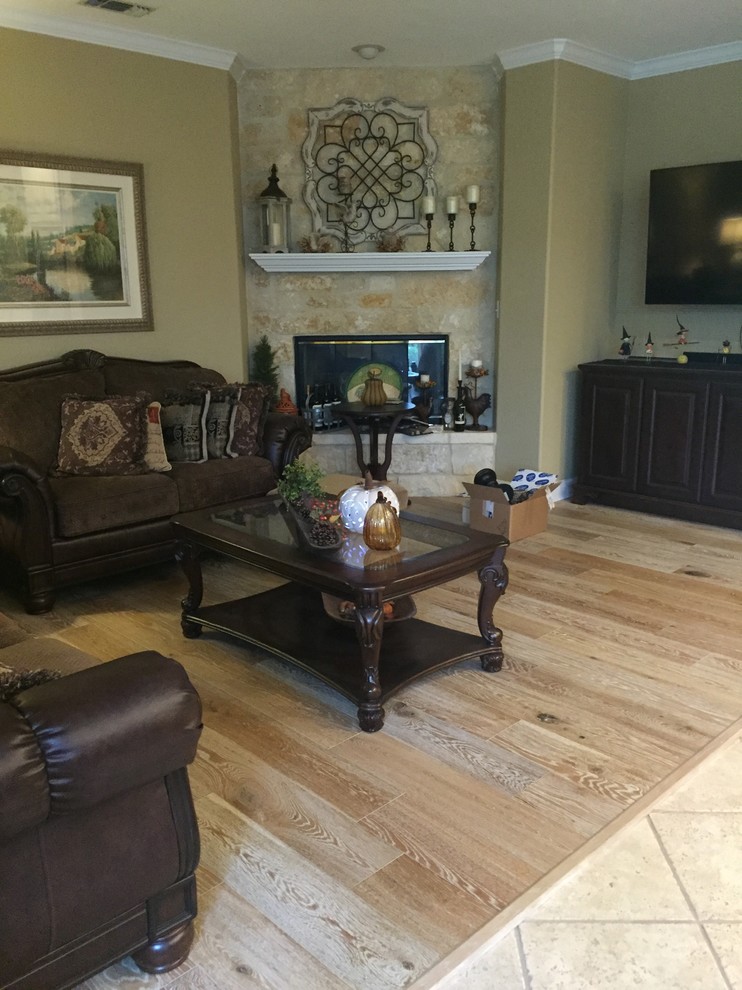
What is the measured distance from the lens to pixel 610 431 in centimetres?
529

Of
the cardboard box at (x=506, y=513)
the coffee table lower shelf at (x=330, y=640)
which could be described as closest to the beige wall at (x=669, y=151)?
Answer: the cardboard box at (x=506, y=513)

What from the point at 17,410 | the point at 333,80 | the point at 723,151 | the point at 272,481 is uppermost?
the point at 333,80

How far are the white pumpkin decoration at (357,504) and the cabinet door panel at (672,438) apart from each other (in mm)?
2554

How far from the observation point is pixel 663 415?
197 inches

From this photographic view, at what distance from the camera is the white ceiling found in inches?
166

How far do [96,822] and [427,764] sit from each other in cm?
120

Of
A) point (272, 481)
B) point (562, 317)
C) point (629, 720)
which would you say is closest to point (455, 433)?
point (562, 317)

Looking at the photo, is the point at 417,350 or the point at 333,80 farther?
the point at 417,350

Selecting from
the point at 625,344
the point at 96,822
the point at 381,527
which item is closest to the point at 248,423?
the point at 381,527

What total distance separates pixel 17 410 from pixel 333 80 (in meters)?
3.06

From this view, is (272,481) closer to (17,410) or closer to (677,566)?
(17,410)

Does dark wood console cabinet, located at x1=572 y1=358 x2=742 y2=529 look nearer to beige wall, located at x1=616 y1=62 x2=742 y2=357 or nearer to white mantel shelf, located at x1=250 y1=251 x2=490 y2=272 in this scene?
beige wall, located at x1=616 y1=62 x2=742 y2=357

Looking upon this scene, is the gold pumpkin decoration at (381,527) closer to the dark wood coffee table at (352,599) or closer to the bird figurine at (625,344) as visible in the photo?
the dark wood coffee table at (352,599)

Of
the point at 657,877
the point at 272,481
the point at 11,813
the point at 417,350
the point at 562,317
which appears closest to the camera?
the point at 11,813
